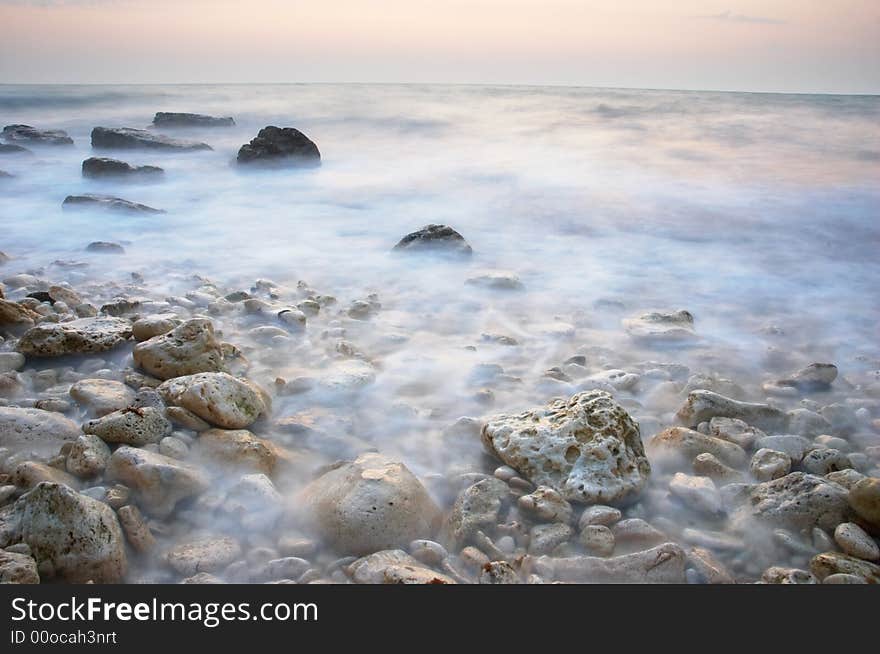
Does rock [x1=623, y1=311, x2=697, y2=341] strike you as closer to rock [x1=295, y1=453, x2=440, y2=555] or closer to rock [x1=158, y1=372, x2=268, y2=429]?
rock [x1=295, y1=453, x2=440, y2=555]

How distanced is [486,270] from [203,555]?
3.79 metres

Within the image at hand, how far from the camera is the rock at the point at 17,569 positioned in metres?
1.86

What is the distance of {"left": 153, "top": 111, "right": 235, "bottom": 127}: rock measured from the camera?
666 inches

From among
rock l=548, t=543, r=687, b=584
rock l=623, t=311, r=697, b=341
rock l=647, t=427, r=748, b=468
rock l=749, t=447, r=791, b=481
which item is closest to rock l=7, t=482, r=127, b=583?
rock l=548, t=543, r=687, b=584

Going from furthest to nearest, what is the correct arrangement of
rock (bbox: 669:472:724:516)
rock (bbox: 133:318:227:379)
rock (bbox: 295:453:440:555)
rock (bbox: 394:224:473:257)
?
1. rock (bbox: 394:224:473:257)
2. rock (bbox: 133:318:227:379)
3. rock (bbox: 669:472:724:516)
4. rock (bbox: 295:453:440:555)

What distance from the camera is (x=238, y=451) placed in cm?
257

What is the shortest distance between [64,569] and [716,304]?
4.28m

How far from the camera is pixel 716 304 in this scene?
4859mm

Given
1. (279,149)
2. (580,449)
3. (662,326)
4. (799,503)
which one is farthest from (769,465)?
(279,149)

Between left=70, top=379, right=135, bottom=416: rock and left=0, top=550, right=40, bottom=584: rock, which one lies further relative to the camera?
left=70, top=379, right=135, bottom=416: rock

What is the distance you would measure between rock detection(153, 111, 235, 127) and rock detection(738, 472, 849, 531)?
16814 millimetres

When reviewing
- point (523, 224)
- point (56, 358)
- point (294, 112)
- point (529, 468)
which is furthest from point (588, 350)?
point (294, 112)

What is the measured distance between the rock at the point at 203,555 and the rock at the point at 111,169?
28.8 feet
